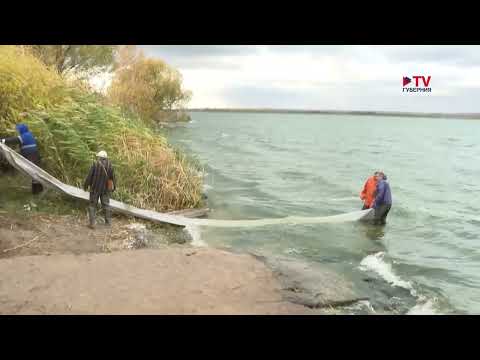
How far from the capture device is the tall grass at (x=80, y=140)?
12.3 meters

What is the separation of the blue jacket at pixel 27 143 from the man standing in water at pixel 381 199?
933cm

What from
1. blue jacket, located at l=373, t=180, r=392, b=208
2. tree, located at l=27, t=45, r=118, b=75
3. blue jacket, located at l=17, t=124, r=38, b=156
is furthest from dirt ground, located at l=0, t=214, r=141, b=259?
tree, located at l=27, t=45, r=118, b=75

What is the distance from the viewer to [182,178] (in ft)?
43.1

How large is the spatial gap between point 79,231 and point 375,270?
21.0ft

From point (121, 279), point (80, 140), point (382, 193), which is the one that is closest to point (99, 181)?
point (80, 140)

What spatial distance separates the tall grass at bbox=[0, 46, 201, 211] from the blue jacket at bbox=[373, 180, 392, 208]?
522 cm

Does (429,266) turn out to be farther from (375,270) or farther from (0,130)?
(0,130)

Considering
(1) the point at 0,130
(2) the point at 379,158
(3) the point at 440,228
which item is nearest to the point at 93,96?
(1) the point at 0,130

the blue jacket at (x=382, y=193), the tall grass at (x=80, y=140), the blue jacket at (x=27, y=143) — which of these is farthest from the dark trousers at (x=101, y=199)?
the blue jacket at (x=382, y=193)

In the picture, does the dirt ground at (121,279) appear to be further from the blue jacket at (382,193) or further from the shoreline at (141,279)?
the blue jacket at (382,193)

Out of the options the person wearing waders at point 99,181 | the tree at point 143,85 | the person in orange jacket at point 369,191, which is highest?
the tree at point 143,85

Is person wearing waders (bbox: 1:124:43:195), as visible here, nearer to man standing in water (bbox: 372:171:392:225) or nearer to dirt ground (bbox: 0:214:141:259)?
dirt ground (bbox: 0:214:141:259)

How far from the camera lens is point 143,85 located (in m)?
32.3

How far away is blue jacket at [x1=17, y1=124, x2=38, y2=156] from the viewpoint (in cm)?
1162
